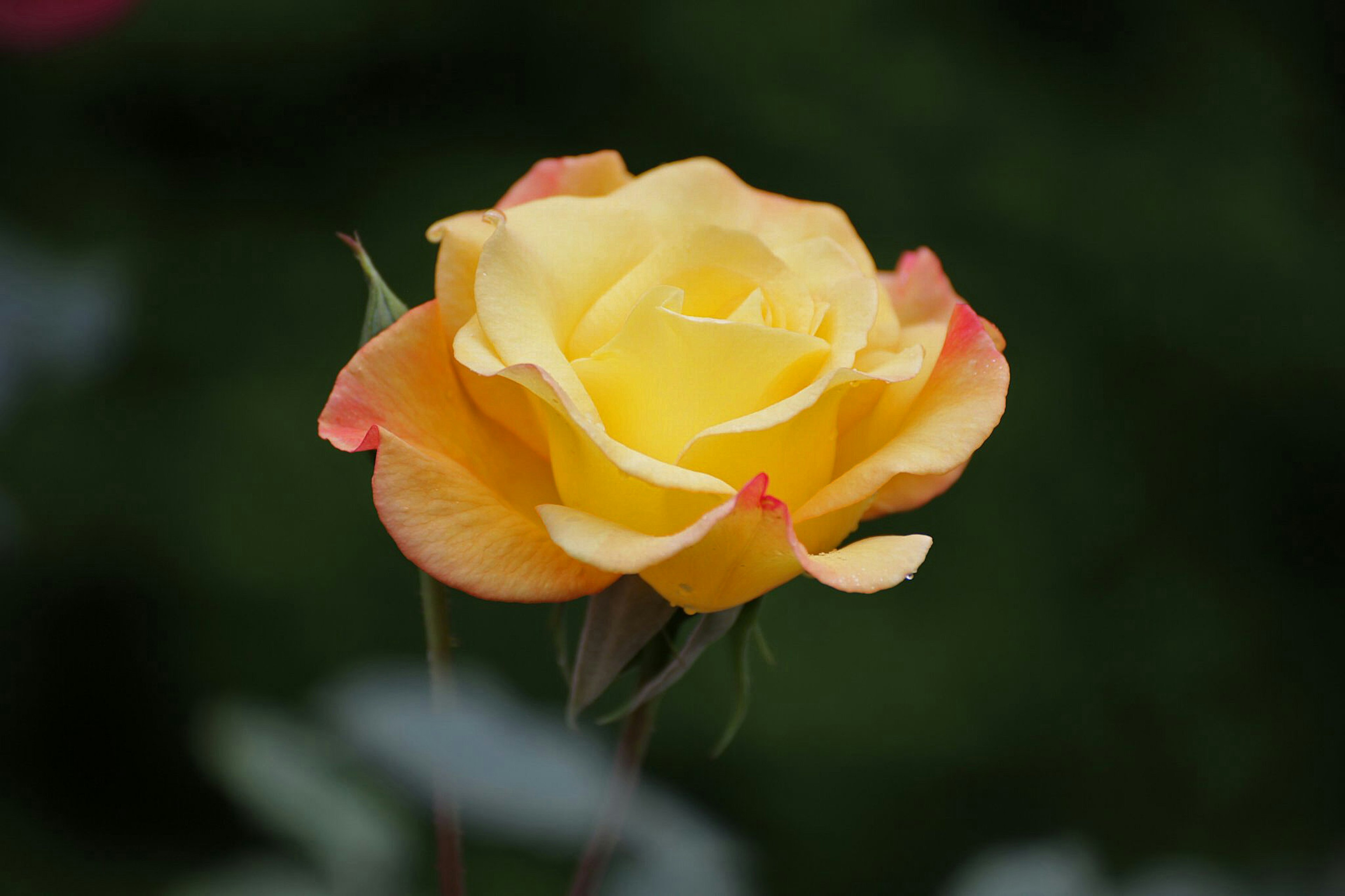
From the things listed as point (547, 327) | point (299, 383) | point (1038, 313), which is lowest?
point (299, 383)

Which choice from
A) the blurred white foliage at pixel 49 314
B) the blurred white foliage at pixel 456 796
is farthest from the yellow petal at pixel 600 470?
the blurred white foliage at pixel 49 314

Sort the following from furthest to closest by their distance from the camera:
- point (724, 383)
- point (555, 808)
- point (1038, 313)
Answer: point (1038, 313) → point (555, 808) → point (724, 383)

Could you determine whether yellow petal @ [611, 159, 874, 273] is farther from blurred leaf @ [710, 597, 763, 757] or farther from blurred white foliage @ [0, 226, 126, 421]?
blurred white foliage @ [0, 226, 126, 421]

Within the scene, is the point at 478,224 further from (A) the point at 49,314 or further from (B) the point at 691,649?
(A) the point at 49,314

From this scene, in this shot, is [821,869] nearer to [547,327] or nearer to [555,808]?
[555,808]

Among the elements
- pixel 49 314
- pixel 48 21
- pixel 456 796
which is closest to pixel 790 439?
pixel 456 796

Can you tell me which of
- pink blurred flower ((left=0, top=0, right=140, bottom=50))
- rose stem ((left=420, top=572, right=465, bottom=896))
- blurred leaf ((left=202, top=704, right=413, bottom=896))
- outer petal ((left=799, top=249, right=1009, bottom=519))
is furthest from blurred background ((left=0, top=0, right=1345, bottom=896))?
outer petal ((left=799, top=249, right=1009, bottom=519))

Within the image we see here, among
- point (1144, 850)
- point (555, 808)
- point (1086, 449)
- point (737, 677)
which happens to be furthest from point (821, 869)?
point (737, 677)
